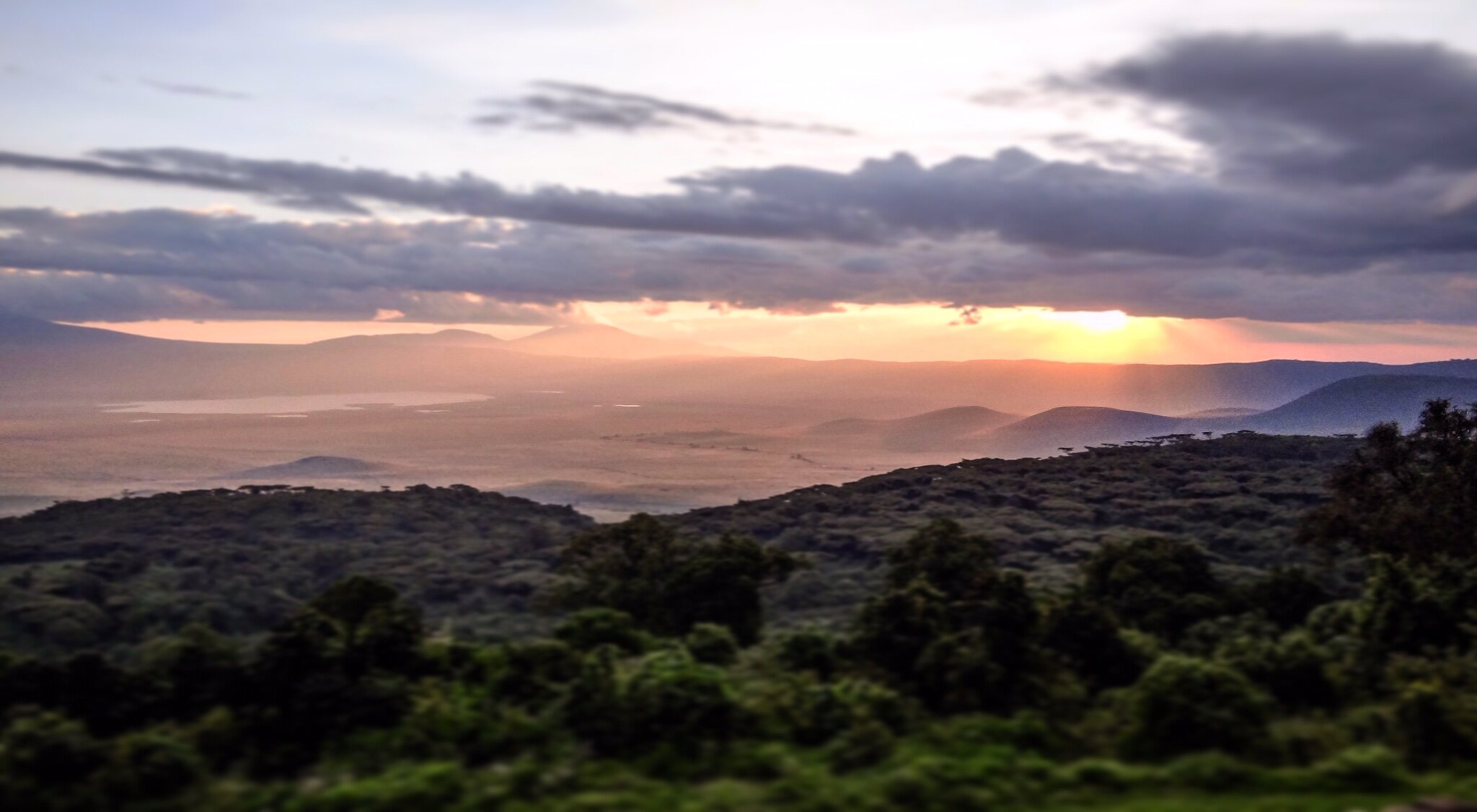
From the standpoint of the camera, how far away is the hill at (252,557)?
19.6 m

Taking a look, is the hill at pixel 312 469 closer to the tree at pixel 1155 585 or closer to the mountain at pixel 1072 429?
the tree at pixel 1155 585

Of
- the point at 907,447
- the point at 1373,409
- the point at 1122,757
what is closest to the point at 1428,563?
the point at 1122,757

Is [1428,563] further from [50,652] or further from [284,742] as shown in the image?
[50,652]

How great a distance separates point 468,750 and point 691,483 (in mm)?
50653

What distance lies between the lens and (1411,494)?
867 inches

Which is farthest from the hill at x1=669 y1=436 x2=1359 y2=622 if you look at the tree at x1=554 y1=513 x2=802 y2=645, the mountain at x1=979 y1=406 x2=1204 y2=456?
the mountain at x1=979 y1=406 x2=1204 y2=456

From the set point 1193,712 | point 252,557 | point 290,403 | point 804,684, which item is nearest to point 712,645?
point 804,684

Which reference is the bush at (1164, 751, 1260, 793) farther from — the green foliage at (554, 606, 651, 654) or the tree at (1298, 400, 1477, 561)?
the tree at (1298, 400, 1477, 561)

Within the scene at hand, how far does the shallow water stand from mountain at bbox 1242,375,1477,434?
84.3m

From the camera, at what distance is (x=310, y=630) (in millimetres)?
11648

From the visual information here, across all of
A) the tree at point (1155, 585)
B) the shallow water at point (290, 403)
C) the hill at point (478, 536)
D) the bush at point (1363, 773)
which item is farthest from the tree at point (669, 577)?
the shallow water at point (290, 403)

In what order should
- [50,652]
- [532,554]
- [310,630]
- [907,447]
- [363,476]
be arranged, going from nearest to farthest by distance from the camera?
[310,630]
[50,652]
[532,554]
[363,476]
[907,447]

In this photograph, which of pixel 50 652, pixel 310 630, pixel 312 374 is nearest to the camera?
pixel 310 630

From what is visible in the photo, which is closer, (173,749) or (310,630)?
(173,749)
